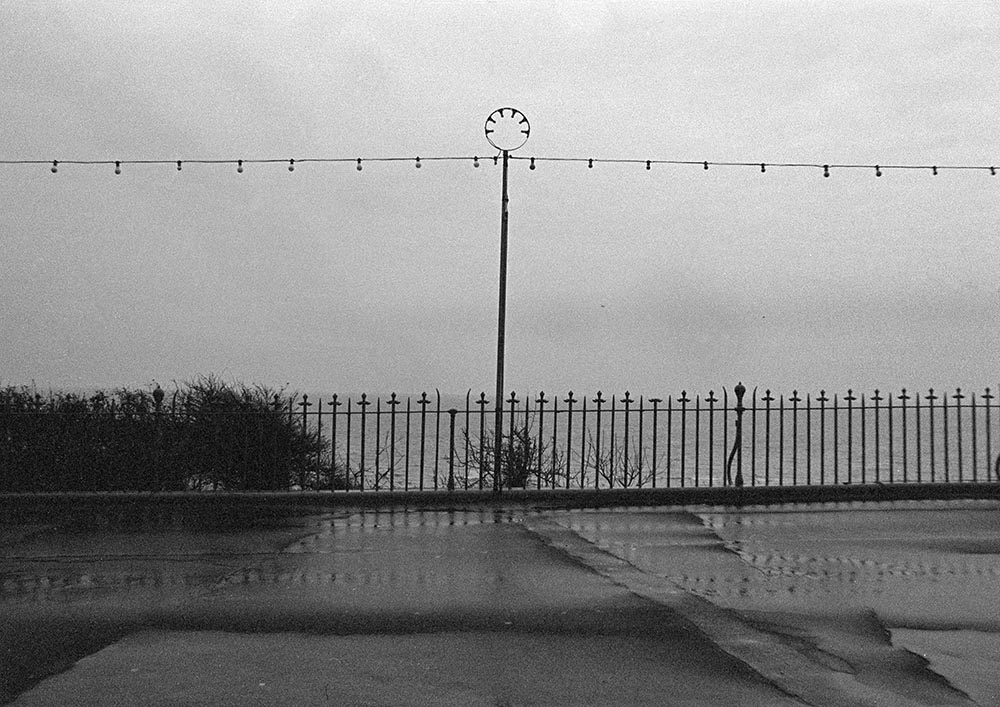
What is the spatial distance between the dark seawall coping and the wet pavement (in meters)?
1.89

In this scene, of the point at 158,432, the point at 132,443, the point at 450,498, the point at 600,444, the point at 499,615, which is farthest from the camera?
the point at 600,444

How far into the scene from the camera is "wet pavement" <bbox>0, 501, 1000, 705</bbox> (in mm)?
5422

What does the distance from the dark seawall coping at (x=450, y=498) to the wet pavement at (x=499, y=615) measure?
6.22 ft

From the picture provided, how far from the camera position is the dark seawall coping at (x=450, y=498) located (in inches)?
528

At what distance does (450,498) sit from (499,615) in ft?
23.1

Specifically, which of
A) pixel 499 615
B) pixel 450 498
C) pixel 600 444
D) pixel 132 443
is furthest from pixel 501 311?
pixel 600 444

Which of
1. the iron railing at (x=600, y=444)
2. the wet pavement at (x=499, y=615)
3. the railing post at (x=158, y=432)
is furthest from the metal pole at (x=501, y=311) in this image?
the railing post at (x=158, y=432)

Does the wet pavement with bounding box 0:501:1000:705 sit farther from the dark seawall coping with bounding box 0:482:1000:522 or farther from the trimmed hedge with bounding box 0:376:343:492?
the trimmed hedge with bounding box 0:376:343:492

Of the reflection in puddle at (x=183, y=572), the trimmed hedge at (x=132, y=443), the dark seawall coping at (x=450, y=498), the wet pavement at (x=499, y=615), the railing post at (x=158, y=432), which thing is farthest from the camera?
the trimmed hedge at (x=132, y=443)

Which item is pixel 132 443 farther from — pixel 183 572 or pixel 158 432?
pixel 183 572

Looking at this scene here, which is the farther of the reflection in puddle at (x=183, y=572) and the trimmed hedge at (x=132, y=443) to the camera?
the trimmed hedge at (x=132, y=443)

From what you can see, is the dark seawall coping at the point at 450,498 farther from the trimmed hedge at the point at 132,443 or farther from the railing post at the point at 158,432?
the trimmed hedge at the point at 132,443

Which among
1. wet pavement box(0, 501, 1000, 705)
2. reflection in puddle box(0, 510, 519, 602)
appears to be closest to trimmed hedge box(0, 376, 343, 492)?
wet pavement box(0, 501, 1000, 705)

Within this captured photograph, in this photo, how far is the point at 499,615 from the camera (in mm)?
7016
